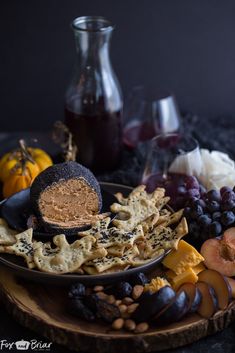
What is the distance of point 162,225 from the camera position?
5.39 feet

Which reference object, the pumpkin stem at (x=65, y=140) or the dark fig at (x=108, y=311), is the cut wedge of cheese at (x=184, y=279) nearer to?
the dark fig at (x=108, y=311)

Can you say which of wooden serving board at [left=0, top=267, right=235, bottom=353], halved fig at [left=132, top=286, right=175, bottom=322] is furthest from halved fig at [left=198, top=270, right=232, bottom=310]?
halved fig at [left=132, top=286, right=175, bottom=322]

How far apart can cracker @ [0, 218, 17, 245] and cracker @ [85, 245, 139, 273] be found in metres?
0.21

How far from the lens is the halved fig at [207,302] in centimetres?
145

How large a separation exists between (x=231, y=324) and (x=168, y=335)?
0.19 meters

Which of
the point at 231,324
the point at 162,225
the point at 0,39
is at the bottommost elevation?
the point at 231,324

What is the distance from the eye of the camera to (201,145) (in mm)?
2209

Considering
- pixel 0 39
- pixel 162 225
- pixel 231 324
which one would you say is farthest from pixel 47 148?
pixel 231 324

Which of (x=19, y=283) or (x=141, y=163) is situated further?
(x=141, y=163)

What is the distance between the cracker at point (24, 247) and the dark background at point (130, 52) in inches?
38.7

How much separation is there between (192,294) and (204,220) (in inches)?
9.8

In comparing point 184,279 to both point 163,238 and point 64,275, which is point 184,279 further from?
point 64,275

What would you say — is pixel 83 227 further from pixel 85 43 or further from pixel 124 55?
pixel 124 55

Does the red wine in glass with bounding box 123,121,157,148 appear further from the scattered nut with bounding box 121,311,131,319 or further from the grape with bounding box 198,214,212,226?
the scattered nut with bounding box 121,311,131,319
